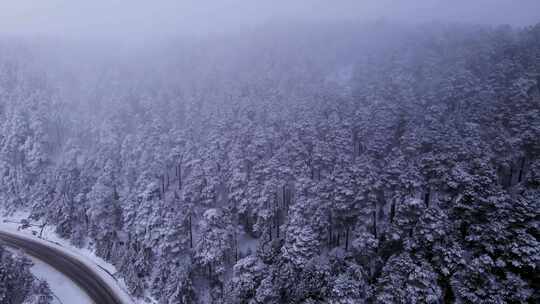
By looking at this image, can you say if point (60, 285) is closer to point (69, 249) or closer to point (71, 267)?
point (71, 267)

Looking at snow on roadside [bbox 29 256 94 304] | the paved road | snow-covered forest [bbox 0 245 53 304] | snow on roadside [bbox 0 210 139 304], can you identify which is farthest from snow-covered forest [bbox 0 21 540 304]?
snow on roadside [bbox 29 256 94 304]

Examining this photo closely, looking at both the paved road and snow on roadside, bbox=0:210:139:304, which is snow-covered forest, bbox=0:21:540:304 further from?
the paved road

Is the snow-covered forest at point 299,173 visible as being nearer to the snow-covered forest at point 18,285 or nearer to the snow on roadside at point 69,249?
the snow-covered forest at point 18,285

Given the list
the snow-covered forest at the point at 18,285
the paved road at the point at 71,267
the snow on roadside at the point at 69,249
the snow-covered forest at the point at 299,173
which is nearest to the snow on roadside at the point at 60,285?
the paved road at the point at 71,267

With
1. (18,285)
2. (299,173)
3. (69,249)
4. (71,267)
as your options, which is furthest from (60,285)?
(299,173)

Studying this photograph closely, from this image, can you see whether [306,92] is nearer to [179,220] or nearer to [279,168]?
[279,168]
